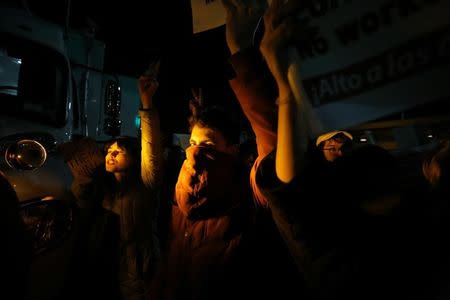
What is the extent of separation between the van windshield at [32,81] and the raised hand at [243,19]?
8.11ft

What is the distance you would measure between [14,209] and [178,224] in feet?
3.20

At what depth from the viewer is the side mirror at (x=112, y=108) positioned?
16.7 ft

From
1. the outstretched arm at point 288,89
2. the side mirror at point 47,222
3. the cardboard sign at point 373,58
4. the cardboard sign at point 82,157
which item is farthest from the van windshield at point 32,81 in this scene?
the cardboard sign at point 373,58

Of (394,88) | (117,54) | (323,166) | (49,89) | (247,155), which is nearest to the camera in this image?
(394,88)

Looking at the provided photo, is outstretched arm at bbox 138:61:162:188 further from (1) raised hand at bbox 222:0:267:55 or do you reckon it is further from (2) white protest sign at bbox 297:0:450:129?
(2) white protest sign at bbox 297:0:450:129

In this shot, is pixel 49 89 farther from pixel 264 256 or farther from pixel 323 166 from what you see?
pixel 323 166

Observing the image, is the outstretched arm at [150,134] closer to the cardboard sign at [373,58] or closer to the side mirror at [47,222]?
the side mirror at [47,222]

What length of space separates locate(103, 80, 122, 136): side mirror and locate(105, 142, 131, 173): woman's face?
7.86 feet

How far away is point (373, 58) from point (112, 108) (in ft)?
15.8

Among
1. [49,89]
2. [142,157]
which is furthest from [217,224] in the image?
[49,89]

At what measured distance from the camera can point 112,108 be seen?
525cm

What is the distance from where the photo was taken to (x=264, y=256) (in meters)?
1.89

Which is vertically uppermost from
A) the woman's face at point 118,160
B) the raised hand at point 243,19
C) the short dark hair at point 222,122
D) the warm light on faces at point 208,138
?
the raised hand at point 243,19

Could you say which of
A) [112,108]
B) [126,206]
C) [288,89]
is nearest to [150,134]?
[126,206]
